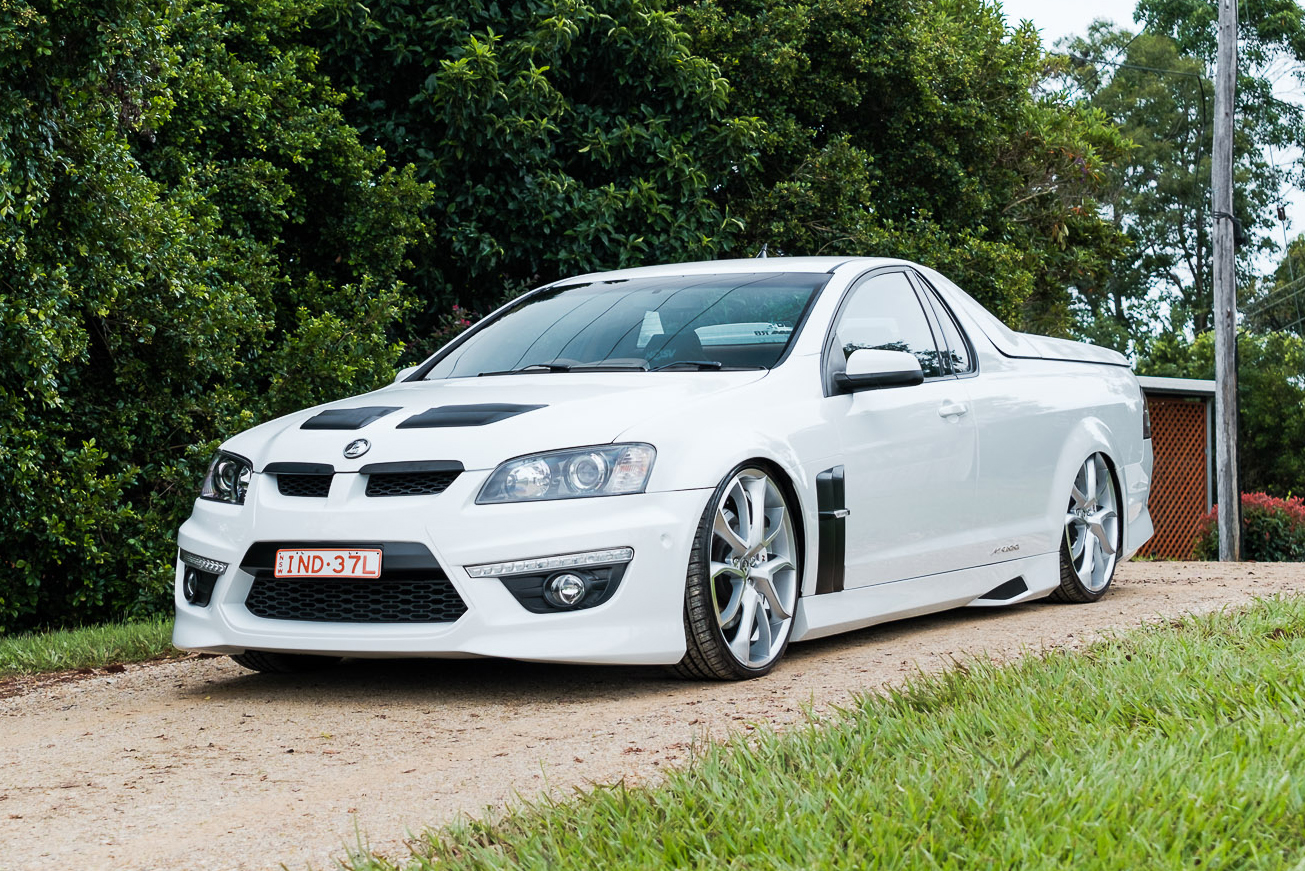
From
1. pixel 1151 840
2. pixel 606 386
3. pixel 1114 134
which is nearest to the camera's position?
pixel 1151 840

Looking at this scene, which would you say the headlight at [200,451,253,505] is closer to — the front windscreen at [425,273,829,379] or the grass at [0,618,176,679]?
the front windscreen at [425,273,829,379]

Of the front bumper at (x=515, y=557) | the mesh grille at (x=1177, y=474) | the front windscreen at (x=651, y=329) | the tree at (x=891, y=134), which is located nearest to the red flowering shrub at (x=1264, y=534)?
the mesh grille at (x=1177, y=474)

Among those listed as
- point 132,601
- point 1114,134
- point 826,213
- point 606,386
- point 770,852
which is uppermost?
point 1114,134

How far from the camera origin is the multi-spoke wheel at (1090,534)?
758 cm

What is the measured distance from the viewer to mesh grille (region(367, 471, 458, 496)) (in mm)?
5023

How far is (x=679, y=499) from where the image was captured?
16.5 feet

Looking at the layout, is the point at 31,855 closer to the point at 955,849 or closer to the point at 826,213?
the point at 955,849

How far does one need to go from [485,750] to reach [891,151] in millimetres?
15258

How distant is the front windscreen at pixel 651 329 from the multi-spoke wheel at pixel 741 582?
672mm

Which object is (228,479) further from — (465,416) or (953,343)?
Answer: (953,343)

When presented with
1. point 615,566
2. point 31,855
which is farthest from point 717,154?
point 31,855

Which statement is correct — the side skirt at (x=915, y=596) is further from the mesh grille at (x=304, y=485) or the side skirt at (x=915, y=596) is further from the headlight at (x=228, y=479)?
the headlight at (x=228, y=479)

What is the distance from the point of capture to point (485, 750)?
4285 mm

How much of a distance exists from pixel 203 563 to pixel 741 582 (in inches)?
75.3
